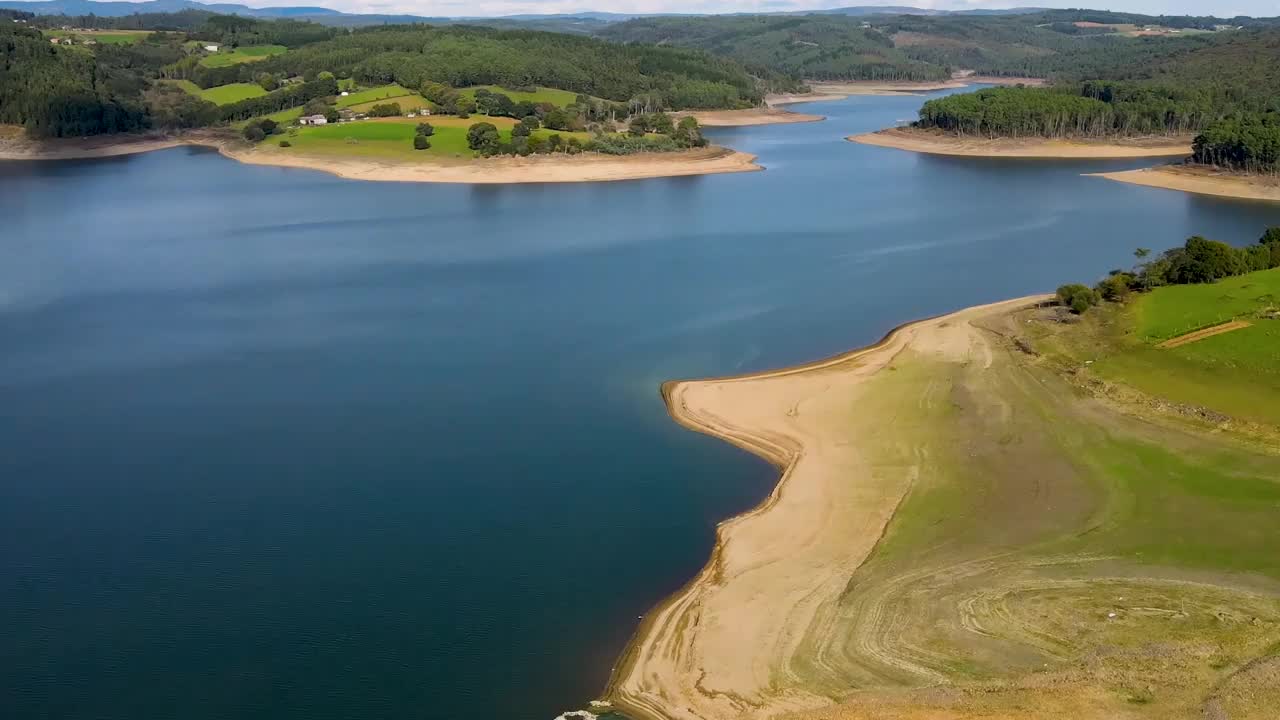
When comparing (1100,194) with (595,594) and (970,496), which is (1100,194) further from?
(595,594)

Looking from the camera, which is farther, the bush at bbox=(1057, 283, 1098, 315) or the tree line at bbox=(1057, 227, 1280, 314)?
the tree line at bbox=(1057, 227, 1280, 314)

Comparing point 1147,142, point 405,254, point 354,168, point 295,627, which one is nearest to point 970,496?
point 295,627

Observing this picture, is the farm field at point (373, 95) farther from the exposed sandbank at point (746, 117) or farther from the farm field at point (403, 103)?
the exposed sandbank at point (746, 117)

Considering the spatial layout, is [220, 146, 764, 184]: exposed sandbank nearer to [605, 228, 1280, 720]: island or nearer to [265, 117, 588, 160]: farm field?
[265, 117, 588, 160]: farm field

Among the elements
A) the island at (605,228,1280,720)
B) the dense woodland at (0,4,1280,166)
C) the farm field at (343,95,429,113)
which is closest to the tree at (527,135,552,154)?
the dense woodland at (0,4,1280,166)

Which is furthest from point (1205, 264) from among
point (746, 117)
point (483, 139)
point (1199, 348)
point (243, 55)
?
point (243, 55)

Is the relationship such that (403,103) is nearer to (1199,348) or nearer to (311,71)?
(311,71)

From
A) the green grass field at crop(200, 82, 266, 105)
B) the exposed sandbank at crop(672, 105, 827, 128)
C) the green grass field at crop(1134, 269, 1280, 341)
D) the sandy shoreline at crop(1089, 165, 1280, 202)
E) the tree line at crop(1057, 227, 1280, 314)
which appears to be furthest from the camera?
the exposed sandbank at crop(672, 105, 827, 128)
